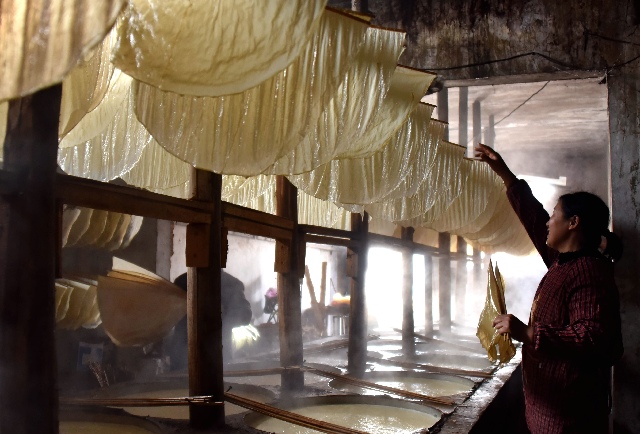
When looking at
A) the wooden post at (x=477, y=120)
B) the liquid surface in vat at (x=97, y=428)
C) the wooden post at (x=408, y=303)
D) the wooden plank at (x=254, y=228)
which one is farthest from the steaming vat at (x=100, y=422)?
the wooden post at (x=477, y=120)

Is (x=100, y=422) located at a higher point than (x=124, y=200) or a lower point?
lower

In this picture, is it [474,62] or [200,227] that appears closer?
[200,227]

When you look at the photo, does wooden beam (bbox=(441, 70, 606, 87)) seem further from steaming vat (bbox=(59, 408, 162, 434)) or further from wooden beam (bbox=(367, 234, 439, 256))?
steaming vat (bbox=(59, 408, 162, 434))

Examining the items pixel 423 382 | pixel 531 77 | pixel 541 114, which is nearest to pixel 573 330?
pixel 531 77

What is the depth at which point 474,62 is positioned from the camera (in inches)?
190

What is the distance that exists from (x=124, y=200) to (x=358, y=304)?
3.36 m

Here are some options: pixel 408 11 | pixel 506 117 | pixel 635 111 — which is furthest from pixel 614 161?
pixel 506 117

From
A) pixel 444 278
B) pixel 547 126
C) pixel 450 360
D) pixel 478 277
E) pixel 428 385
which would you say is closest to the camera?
pixel 428 385

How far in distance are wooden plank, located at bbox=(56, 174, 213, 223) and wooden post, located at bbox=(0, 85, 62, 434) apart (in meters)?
0.41

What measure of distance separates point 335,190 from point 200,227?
2.18 feet

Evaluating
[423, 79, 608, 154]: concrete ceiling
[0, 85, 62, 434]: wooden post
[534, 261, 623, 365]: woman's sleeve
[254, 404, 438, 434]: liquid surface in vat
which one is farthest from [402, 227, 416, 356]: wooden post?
[0, 85, 62, 434]: wooden post

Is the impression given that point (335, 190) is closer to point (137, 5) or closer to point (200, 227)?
point (200, 227)

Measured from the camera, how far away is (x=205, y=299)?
282 centimetres

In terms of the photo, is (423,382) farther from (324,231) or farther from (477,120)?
(477,120)
